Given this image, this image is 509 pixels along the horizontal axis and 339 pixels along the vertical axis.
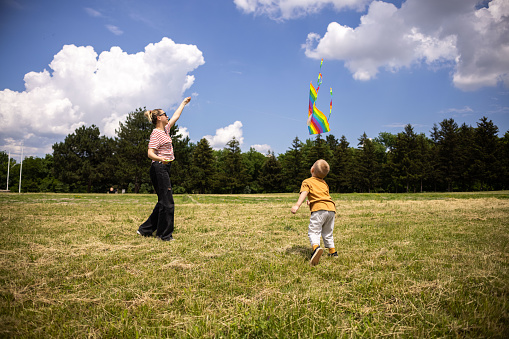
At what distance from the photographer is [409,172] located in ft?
184

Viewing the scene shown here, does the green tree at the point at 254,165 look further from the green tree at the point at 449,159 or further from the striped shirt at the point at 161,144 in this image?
the striped shirt at the point at 161,144

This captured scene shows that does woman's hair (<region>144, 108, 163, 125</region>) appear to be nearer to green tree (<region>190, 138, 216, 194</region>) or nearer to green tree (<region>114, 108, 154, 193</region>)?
green tree (<region>114, 108, 154, 193</region>)

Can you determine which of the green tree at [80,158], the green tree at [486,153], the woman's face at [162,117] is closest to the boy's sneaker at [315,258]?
the woman's face at [162,117]

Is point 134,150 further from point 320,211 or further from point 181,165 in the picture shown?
point 320,211

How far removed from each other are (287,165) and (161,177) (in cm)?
6235

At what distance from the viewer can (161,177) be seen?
547cm

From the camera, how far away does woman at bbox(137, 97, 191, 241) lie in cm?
538

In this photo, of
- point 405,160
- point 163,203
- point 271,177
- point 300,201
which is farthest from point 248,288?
point 271,177

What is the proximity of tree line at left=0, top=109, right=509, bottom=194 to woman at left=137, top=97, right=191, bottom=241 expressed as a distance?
4373 cm

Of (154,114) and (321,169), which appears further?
(154,114)

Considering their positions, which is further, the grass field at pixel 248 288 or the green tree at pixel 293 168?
the green tree at pixel 293 168

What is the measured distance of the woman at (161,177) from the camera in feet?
17.7

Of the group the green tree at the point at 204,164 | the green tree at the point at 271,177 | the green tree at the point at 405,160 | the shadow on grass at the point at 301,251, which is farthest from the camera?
the green tree at the point at 271,177

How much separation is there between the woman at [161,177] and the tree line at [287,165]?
43.7 metres
